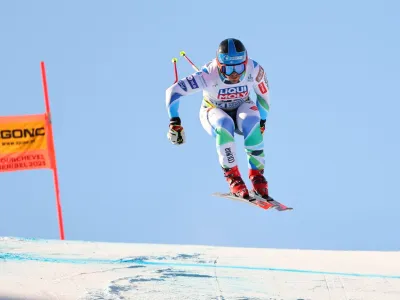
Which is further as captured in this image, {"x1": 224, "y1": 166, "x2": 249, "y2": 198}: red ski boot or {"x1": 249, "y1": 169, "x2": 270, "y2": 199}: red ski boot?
{"x1": 249, "y1": 169, "x2": 270, "y2": 199}: red ski boot

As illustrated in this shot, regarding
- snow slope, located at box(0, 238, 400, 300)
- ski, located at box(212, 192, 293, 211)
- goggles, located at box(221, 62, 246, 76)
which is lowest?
snow slope, located at box(0, 238, 400, 300)

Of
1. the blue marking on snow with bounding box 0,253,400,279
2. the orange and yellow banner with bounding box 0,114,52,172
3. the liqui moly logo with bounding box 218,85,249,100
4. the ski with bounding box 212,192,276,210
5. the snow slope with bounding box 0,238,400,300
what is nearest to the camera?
the snow slope with bounding box 0,238,400,300

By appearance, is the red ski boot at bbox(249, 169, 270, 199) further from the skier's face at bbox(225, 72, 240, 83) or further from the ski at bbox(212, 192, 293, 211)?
the skier's face at bbox(225, 72, 240, 83)

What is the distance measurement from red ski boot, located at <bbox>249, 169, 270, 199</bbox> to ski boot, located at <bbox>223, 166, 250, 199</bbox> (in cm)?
29

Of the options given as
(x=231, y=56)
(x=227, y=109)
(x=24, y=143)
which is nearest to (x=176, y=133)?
(x=227, y=109)

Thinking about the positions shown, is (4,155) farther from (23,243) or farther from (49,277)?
(49,277)

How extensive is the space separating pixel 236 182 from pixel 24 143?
3871mm

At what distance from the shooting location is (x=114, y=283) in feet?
26.8

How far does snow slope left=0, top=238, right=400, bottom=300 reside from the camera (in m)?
7.95

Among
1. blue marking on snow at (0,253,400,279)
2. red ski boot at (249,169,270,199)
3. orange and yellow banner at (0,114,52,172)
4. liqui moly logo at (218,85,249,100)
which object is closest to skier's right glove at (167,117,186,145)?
liqui moly logo at (218,85,249,100)

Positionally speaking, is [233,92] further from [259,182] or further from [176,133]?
[259,182]

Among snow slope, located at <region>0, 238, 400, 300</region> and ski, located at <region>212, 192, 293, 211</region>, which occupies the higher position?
ski, located at <region>212, 192, 293, 211</region>

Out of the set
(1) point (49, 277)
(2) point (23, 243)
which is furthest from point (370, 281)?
(2) point (23, 243)

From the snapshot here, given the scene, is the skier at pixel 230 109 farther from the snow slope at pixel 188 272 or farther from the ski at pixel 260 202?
the snow slope at pixel 188 272
